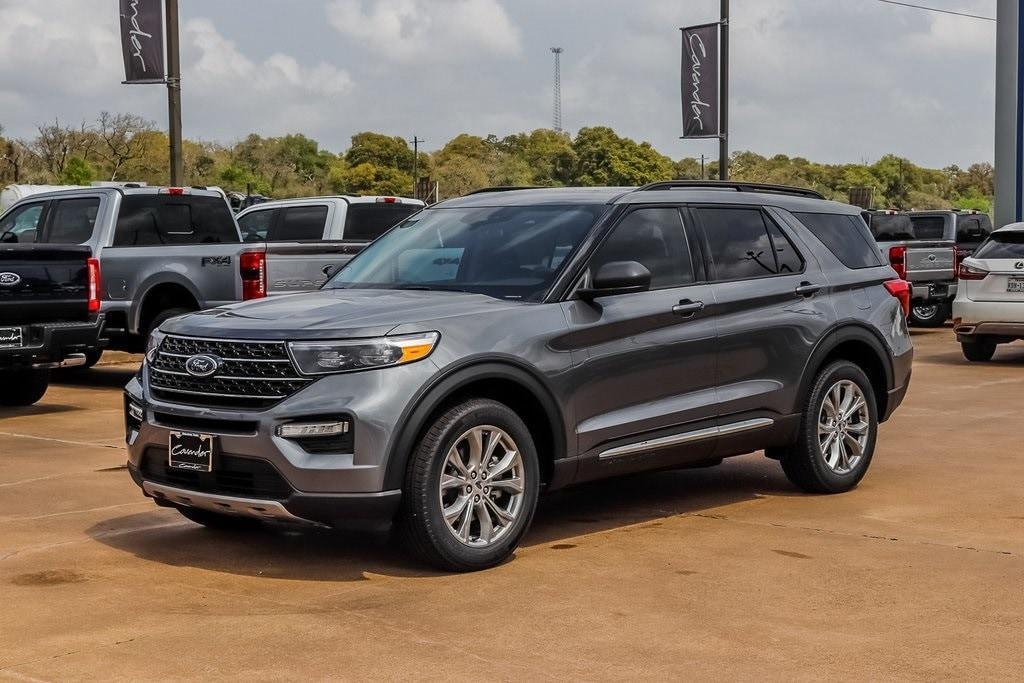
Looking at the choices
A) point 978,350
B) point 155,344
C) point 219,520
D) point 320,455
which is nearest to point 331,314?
point 320,455

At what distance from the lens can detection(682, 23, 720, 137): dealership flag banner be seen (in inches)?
1092

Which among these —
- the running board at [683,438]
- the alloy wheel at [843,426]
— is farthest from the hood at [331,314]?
the alloy wheel at [843,426]

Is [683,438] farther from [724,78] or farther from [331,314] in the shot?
[724,78]

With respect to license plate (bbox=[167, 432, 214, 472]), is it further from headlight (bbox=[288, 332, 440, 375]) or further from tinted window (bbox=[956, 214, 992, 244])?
Answer: tinted window (bbox=[956, 214, 992, 244])

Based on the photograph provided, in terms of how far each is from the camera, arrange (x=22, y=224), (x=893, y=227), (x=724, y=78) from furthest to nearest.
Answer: (x=724, y=78), (x=893, y=227), (x=22, y=224)

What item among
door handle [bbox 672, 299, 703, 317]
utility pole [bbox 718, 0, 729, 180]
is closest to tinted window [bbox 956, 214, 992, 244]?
utility pole [bbox 718, 0, 729, 180]

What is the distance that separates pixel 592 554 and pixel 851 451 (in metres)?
2.41

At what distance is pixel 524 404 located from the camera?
686 cm

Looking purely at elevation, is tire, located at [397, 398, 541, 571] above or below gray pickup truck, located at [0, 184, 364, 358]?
below

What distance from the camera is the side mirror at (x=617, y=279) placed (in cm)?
692

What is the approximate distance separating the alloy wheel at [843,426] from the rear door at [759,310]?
353 mm

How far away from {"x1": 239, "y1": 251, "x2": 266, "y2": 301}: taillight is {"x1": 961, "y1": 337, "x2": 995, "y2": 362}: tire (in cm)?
856

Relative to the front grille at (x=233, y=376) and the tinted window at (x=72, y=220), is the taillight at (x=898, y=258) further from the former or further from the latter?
the front grille at (x=233, y=376)

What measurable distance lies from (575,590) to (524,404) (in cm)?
102
